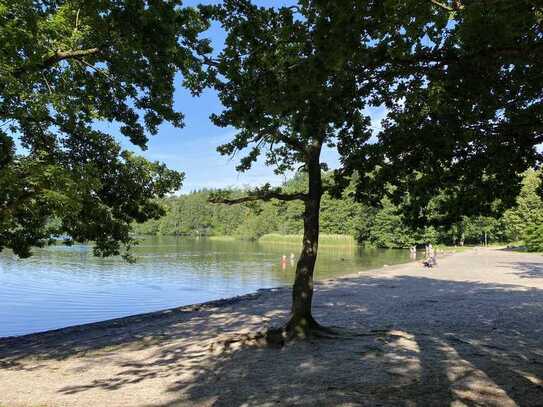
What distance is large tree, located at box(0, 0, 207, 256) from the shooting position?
29.3 ft

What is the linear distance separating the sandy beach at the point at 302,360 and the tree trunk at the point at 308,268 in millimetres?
662

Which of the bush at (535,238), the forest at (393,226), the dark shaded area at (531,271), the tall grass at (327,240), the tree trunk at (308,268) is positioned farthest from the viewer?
the tall grass at (327,240)

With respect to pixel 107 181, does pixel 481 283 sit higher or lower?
lower

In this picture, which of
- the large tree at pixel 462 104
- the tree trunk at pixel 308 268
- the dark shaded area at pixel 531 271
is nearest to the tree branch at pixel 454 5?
the large tree at pixel 462 104

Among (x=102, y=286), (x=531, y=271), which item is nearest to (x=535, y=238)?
(x=531, y=271)

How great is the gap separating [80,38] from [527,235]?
6097 centimetres

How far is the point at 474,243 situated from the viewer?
9319cm


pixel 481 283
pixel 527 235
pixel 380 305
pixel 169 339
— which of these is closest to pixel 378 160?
pixel 169 339

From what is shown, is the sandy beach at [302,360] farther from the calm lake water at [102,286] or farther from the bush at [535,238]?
the bush at [535,238]

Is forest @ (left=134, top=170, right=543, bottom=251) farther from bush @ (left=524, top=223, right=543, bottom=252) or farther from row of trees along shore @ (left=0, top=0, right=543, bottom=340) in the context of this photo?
row of trees along shore @ (left=0, top=0, right=543, bottom=340)

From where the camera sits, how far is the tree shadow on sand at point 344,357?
763 cm

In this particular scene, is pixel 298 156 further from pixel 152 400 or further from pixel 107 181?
pixel 152 400

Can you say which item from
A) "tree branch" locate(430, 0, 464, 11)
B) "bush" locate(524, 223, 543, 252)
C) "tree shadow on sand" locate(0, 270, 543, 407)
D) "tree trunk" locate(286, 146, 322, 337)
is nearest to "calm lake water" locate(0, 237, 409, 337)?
"tree shadow on sand" locate(0, 270, 543, 407)

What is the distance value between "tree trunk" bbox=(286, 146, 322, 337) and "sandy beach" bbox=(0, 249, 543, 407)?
662mm
